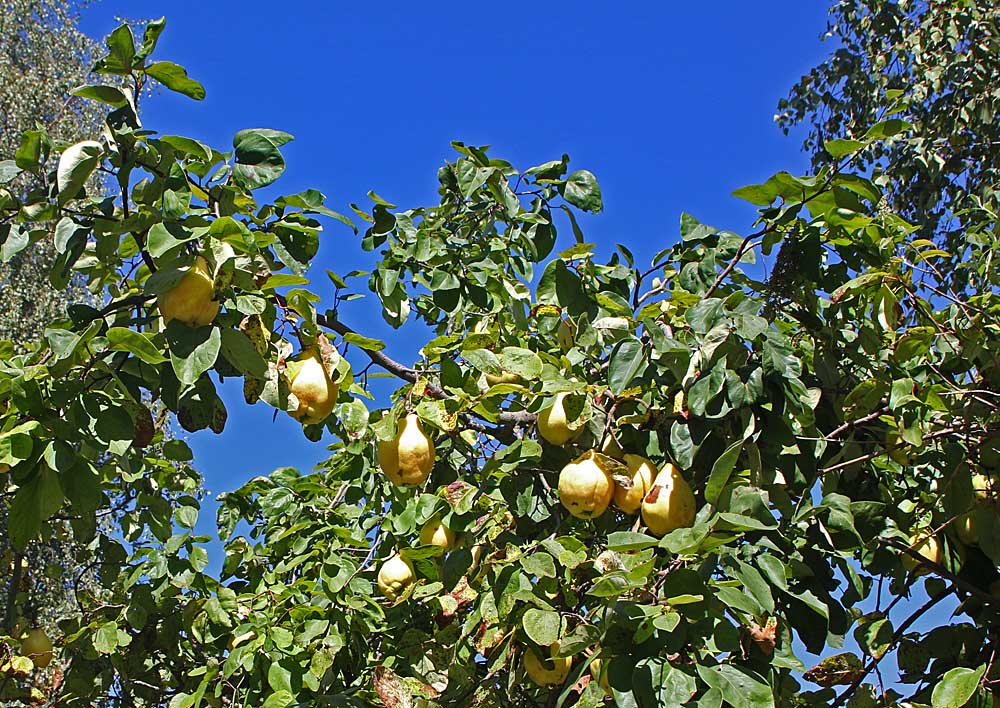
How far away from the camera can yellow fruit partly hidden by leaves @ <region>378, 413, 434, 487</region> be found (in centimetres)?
226

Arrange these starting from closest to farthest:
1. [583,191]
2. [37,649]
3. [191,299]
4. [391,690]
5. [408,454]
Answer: [191,299]
[408,454]
[391,690]
[583,191]
[37,649]

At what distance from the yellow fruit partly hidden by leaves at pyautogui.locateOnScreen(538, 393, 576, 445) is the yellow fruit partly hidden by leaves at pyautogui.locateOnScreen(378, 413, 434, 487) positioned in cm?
27

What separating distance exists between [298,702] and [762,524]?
1531 mm

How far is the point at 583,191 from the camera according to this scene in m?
2.90

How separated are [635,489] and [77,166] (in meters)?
1.26

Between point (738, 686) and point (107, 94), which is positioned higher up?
point (107, 94)

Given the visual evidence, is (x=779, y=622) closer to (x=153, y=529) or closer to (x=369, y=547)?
(x=369, y=547)

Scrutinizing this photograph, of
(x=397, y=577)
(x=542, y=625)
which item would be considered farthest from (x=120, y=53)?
(x=397, y=577)

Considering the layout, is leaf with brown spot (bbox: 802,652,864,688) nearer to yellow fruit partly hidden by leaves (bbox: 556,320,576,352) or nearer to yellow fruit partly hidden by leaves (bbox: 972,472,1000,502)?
yellow fruit partly hidden by leaves (bbox: 972,472,1000,502)

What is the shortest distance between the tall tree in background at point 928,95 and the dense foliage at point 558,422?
3.91m

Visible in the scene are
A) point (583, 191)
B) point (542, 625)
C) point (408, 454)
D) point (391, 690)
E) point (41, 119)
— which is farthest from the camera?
point (41, 119)

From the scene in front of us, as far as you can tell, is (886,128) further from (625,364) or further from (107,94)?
(107,94)

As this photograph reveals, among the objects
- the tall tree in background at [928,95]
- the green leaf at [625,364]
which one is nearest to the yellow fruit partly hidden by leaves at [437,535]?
the green leaf at [625,364]

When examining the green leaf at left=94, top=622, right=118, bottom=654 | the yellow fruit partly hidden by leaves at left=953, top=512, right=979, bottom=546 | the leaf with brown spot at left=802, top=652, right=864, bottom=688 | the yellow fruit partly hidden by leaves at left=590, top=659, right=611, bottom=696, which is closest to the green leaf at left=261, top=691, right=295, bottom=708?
the green leaf at left=94, top=622, right=118, bottom=654
